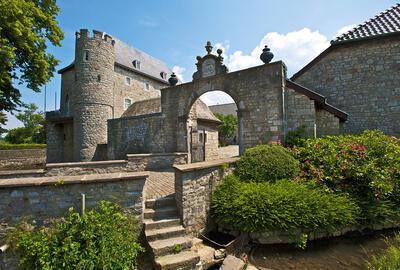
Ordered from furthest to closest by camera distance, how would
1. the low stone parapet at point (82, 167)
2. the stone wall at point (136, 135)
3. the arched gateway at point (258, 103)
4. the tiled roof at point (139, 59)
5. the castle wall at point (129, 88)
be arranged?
the tiled roof at point (139, 59) → the castle wall at point (129, 88) → the stone wall at point (136, 135) → the arched gateway at point (258, 103) → the low stone parapet at point (82, 167)

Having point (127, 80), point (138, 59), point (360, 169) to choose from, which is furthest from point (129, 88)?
point (360, 169)

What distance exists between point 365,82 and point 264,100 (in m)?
5.69

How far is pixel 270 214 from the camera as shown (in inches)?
177

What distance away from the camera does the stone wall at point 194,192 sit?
4.55 m

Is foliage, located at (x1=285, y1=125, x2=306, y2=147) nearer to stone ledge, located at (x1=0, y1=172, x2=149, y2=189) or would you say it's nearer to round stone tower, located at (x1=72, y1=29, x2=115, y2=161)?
stone ledge, located at (x1=0, y1=172, x2=149, y2=189)

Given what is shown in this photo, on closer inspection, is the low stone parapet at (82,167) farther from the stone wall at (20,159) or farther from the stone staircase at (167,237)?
the stone wall at (20,159)

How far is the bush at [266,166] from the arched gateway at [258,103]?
6.15 ft

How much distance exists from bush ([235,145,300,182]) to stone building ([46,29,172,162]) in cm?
1346

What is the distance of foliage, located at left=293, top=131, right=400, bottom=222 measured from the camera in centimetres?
509

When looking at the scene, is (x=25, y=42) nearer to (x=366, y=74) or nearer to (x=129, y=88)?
(x=129, y=88)

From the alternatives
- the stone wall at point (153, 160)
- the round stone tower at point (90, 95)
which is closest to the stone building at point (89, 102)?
the round stone tower at point (90, 95)

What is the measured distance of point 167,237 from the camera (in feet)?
13.5

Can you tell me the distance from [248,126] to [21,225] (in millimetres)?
7495

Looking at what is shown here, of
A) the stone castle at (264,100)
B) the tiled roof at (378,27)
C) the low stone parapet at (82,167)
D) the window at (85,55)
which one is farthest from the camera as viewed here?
the window at (85,55)
